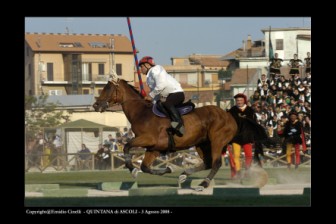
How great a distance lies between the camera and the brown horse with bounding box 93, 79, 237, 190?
17828 mm

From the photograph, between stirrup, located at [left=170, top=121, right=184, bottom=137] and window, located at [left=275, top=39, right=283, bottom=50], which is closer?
stirrup, located at [left=170, top=121, right=184, bottom=137]

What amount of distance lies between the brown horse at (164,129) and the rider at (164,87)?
19 cm

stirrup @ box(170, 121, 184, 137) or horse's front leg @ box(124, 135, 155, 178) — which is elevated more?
stirrup @ box(170, 121, 184, 137)

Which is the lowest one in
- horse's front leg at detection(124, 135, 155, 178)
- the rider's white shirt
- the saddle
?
horse's front leg at detection(124, 135, 155, 178)

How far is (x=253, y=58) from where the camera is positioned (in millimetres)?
37781

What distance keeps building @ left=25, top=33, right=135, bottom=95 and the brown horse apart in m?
12.7

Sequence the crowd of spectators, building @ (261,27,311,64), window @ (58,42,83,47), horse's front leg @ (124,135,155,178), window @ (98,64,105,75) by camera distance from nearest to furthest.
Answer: horse's front leg @ (124,135,155,178) < the crowd of spectators < window @ (58,42,83,47) < window @ (98,64,105,75) < building @ (261,27,311,64)

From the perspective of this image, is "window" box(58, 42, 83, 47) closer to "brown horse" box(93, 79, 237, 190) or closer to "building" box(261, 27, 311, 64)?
"building" box(261, 27, 311, 64)

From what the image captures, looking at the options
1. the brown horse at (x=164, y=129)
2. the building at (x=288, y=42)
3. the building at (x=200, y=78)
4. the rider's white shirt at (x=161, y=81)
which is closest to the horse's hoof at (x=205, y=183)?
the brown horse at (x=164, y=129)

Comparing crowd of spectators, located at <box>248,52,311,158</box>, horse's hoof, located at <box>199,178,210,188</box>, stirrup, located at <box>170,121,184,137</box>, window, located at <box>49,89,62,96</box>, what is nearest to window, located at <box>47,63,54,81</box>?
window, located at <box>49,89,62,96</box>

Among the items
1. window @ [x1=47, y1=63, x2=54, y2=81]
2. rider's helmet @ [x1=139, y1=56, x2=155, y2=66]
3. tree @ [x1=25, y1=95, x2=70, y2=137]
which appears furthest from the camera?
window @ [x1=47, y1=63, x2=54, y2=81]
